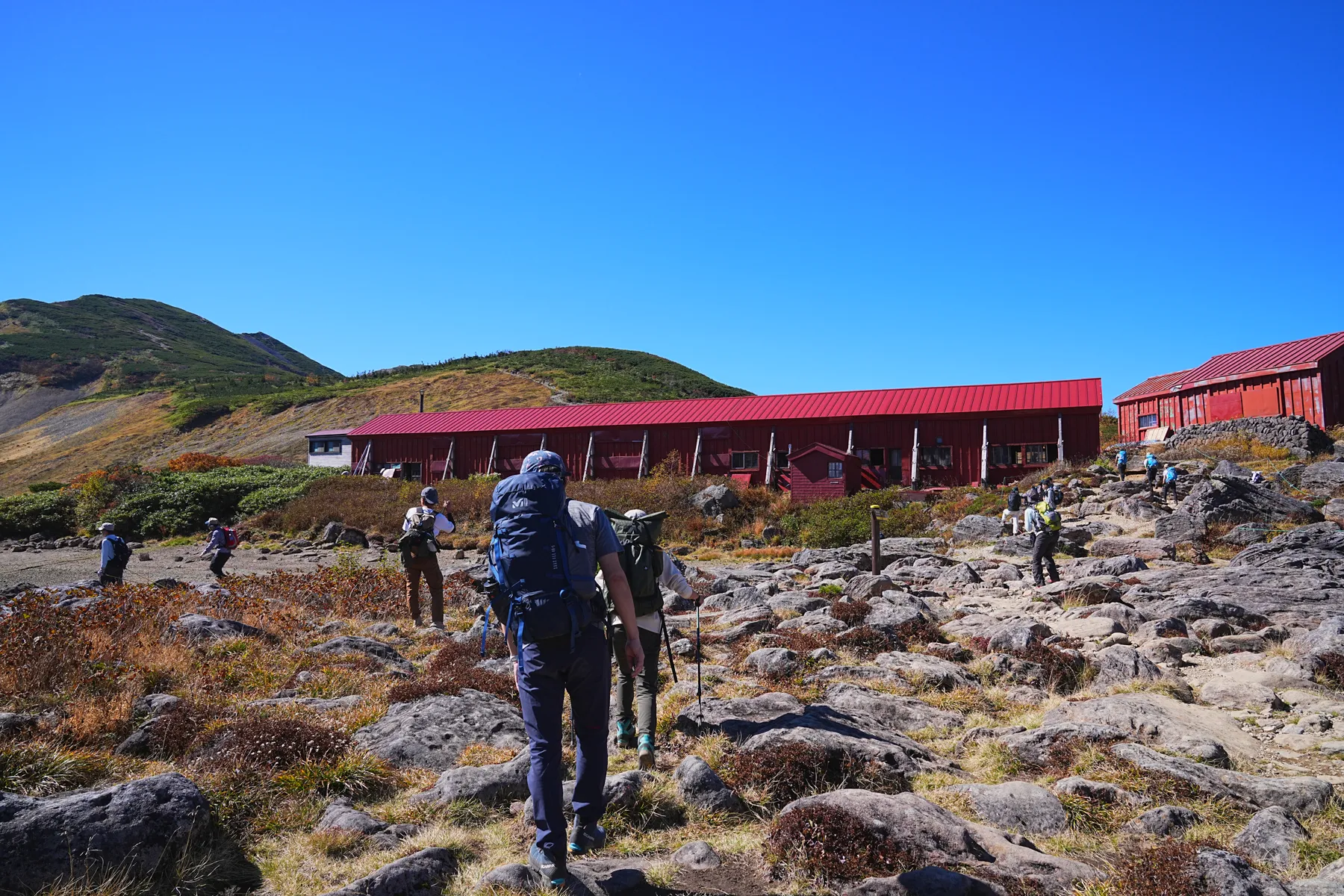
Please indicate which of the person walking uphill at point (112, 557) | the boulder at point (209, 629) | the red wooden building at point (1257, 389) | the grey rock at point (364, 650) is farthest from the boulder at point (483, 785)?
the red wooden building at point (1257, 389)

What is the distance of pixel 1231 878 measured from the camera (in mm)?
3564

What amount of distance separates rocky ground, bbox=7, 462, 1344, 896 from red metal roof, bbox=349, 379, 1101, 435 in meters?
21.2

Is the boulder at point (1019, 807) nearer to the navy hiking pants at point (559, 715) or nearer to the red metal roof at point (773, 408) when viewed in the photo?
the navy hiking pants at point (559, 715)

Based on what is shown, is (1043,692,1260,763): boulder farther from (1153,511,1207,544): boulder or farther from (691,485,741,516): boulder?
(691,485,741,516): boulder

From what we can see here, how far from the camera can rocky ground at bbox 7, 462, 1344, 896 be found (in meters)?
3.97

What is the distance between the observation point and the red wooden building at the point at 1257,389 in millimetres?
29953

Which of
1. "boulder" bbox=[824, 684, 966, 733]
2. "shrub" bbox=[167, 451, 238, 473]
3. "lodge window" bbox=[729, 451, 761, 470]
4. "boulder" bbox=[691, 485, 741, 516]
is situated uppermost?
"lodge window" bbox=[729, 451, 761, 470]

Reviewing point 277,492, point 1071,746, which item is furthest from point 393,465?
point 1071,746

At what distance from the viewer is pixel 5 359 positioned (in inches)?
4072

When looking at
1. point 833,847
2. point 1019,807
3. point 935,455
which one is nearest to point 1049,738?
point 1019,807

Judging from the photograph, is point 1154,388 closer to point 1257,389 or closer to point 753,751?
point 1257,389

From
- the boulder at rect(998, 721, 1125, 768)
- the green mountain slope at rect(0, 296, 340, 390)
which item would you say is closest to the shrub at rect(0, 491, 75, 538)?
the boulder at rect(998, 721, 1125, 768)

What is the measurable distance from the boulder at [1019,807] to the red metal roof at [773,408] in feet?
97.1

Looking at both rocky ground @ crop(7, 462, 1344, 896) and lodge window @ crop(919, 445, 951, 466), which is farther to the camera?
lodge window @ crop(919, 445, 951, 466)
